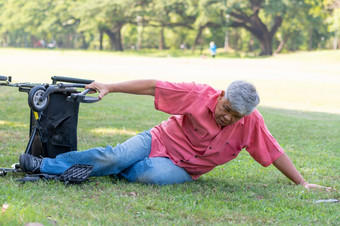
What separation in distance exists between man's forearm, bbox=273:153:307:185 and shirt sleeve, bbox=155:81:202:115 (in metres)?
1.08

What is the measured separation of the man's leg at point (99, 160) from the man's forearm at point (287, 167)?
4.55ft

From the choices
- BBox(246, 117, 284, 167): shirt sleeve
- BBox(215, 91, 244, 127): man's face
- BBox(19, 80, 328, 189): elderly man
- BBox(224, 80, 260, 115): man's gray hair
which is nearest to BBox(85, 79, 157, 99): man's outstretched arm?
BBox(19, 80, 328, 189): elderly man

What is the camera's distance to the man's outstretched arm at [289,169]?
5.04m

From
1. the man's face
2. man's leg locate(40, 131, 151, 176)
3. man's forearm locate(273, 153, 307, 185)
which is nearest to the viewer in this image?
the man's face

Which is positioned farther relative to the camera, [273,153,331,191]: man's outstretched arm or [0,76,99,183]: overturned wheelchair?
[273,153,331,191]: man's outstretched arm

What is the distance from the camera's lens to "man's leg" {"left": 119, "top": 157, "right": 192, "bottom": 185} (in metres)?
4.92

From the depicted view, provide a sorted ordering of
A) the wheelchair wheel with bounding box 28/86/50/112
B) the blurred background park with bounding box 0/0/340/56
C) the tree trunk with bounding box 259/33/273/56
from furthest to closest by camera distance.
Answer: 1. the tree trunk with bounding box 259/33/273/56
2. the blurred background park with bounding box 0/0/340/56
3. the wheelchair wheel with bounding box 28/86/50/112

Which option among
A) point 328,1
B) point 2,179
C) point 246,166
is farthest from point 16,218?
point 328,1

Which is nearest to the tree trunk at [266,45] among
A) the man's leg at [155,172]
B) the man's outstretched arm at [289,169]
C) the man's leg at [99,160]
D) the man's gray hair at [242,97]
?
the man's outstretched arm at [289,169]

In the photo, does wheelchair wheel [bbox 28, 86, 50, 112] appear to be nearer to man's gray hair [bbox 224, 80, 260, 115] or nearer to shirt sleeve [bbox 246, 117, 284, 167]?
man's gray hair [bbox 224, 80, 260, 115]

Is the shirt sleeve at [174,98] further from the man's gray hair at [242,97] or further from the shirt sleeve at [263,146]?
the shirt sleeve at [263,146]

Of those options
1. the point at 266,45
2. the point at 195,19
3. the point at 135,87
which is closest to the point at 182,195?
the point at 135,87

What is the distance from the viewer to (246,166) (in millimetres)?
6402

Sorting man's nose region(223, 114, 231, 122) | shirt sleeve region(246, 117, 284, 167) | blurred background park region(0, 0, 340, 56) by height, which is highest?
blurred background park region(0, 0, 340, 56)
